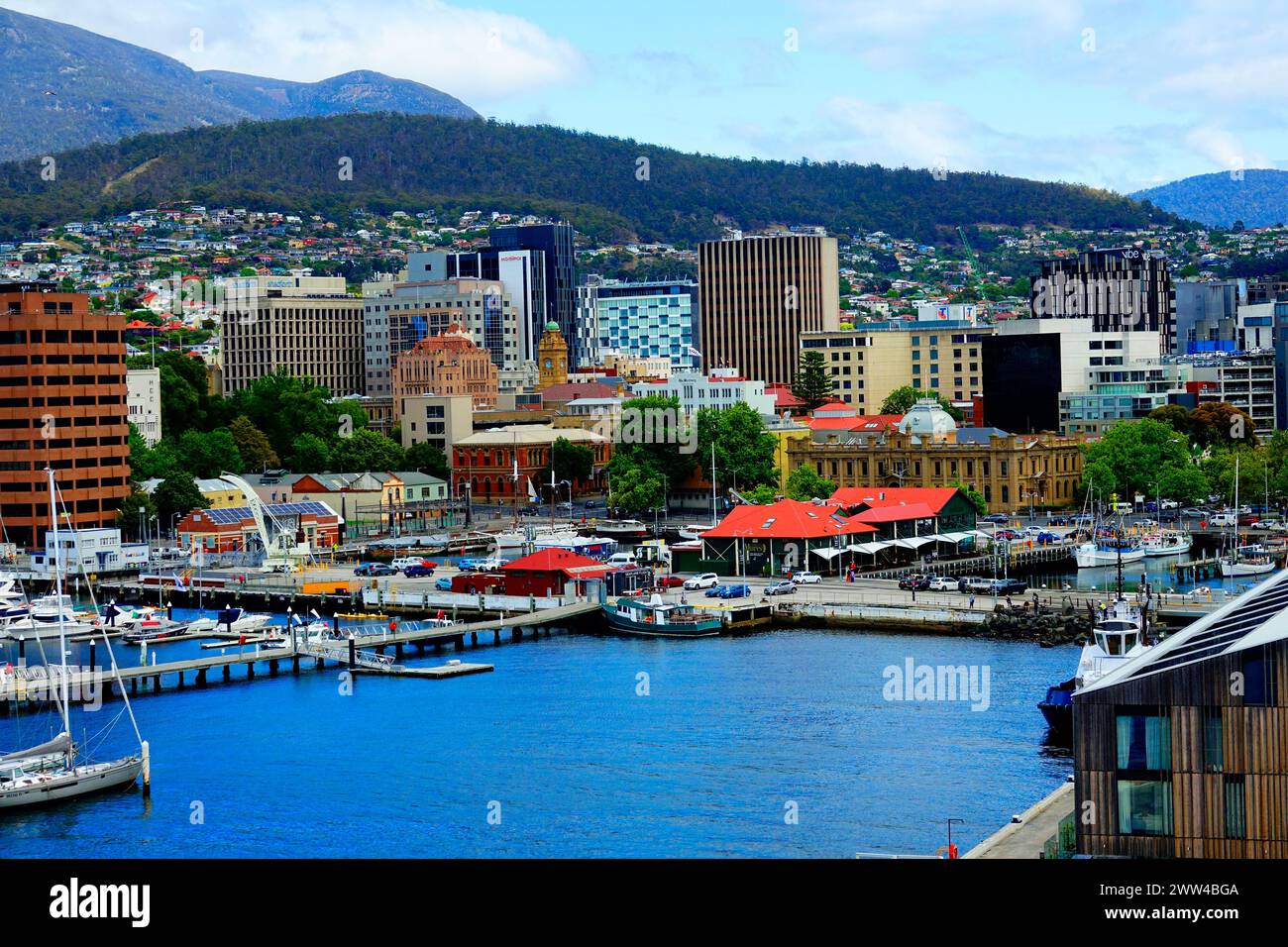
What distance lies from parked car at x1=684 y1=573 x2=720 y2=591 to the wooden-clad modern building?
40920mm

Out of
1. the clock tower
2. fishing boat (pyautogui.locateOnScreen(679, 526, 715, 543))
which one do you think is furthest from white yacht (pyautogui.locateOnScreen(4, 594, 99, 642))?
the clock tower

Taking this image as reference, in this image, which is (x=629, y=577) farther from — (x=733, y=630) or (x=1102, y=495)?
(x=1102, y=495)

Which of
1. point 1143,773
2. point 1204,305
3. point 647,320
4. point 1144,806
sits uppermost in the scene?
point 647,320

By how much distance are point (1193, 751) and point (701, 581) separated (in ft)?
140

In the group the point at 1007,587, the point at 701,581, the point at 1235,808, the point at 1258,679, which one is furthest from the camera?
the point at 701,581

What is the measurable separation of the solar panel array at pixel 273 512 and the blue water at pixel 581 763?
3030 cm

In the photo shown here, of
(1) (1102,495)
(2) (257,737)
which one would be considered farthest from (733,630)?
(1) (1102,495)

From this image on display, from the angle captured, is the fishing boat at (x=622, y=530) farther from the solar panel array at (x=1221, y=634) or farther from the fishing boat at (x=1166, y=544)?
the solar panel array at (x=1221, y=634)

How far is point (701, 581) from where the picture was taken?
64.2 meters

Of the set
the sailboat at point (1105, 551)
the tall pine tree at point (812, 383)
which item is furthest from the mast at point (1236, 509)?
the tall pine tree at point (812, 383)

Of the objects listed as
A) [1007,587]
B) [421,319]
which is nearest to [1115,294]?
[421,319]

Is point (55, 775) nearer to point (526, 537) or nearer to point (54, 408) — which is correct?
point (526, 537)
